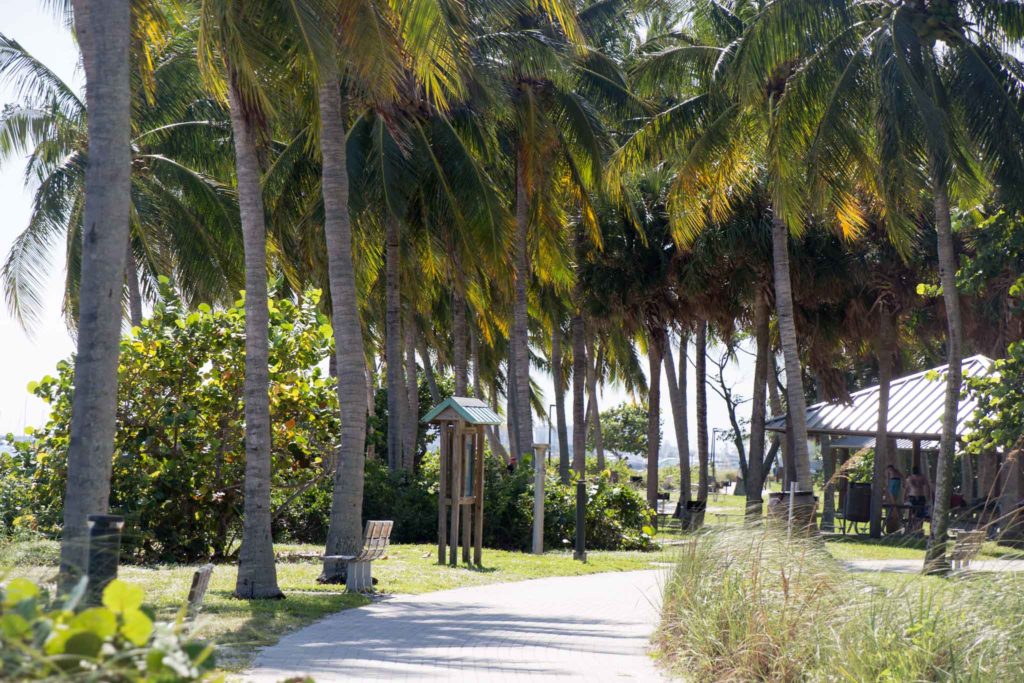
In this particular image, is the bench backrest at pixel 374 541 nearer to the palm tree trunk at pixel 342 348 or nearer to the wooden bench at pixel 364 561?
the wooden bench at pixel 364 561

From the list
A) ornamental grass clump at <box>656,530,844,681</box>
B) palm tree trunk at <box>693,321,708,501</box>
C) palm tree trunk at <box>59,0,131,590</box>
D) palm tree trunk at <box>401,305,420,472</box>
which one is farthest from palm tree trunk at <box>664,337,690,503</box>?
palm tree trunk at <box>59,0,131,590</box>

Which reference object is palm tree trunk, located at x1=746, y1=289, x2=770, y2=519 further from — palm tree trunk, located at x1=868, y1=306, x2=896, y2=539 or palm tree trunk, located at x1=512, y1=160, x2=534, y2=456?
palm tree trunk, located at x1=512, y1=160, x2=534, y2=456

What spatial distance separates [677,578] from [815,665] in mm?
2705

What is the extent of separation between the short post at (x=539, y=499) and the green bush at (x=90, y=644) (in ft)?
55.3

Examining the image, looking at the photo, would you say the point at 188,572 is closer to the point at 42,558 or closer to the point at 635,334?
the point at 42,558

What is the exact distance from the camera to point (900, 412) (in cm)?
2797

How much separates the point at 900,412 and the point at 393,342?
13361 millimetres

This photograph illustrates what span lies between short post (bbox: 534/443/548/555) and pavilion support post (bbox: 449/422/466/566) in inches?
94.2

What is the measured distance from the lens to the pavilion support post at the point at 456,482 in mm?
16891

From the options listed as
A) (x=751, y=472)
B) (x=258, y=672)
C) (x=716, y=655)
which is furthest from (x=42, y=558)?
(x=751, y=472)

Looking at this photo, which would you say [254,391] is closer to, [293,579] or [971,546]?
[293,579]

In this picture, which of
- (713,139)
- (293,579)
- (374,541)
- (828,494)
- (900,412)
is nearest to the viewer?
(374,541)

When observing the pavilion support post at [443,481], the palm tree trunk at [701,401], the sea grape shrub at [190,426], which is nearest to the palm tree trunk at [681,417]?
the palm tree trunk at [701,401]

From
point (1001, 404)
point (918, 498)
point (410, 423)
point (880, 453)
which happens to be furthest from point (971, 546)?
point (918, 498)
